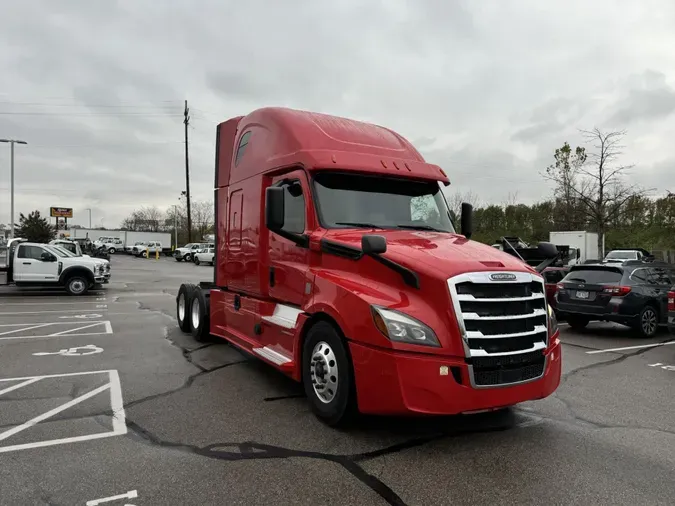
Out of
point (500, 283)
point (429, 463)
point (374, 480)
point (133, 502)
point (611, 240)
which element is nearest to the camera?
point (133, 502)

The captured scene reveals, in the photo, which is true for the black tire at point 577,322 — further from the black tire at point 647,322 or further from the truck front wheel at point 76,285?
the truck front wheel at point 76,285

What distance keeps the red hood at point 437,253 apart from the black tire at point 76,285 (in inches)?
614

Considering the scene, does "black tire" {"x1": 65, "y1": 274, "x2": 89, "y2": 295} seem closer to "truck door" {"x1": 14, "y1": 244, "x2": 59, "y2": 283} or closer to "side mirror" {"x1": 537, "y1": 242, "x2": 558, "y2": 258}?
"truck door" {"x1": 14, "y1": 244, "x2": 59, "y2": 283}

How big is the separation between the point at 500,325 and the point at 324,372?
1600 mm

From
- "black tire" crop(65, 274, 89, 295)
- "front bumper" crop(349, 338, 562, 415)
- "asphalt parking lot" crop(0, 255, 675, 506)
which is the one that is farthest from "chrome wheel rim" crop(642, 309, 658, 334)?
"black tire" crop(65, 274, 89, 295)

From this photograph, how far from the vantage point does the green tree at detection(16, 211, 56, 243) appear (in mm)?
49562

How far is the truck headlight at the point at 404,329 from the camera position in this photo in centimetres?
387

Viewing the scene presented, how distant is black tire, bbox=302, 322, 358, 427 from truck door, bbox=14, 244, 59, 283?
51.2 ft

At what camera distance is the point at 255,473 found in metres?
3.56

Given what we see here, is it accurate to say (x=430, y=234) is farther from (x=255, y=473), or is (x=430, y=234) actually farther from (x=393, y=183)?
(x=255, y=473)

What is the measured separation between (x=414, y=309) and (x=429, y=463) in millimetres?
1163

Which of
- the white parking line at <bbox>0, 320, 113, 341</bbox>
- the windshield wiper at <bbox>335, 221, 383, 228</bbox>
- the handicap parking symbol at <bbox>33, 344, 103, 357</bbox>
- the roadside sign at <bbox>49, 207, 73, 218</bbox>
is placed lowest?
the white parking line at <bbox>0, 320, 113, 341</bbox>

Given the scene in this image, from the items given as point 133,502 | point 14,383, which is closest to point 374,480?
point 133,502

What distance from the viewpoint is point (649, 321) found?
32.9ft
